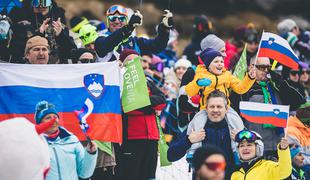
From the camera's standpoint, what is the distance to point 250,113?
14.1m

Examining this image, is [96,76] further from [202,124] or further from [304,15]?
[304,15]

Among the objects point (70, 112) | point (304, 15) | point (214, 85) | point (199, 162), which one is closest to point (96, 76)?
point (70, 112)

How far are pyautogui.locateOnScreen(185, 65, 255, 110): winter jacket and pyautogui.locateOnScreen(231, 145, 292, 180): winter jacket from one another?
1150 millimetres

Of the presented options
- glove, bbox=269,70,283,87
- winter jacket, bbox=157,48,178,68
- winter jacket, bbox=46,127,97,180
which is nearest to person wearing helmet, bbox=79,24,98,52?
glove, bbox=269,70,283,87

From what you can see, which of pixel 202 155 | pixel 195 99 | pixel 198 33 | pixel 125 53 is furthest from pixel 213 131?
pixel 198 33

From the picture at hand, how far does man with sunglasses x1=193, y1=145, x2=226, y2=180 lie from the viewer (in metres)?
10.1

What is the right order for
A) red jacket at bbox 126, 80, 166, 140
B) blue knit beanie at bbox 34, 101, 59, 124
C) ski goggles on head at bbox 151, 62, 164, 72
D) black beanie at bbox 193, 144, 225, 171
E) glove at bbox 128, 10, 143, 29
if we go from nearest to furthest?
1. black beanie at bbox 193, 144, 225, 171
2. blue knit beanie at bbox 34, 101, 59, 124
3. glove at bbox 128, 10, 143, 29
4. red jacket at bbox 126, 80, 166, 140
5. ski goggles on head at bbox 151, 62, 164, 72

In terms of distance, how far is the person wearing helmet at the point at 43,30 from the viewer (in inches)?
570

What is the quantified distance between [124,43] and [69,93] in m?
1.59

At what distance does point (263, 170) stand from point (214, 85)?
1.44 meters

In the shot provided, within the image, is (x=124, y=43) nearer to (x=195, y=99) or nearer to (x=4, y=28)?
(x=195, y=99)

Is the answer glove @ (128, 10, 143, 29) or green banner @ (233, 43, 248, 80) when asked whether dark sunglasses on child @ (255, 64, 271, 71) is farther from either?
glove @ (128, 10, 143, 29)

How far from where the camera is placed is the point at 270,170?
13195mm

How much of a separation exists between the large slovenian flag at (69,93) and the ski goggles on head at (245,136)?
138cm
